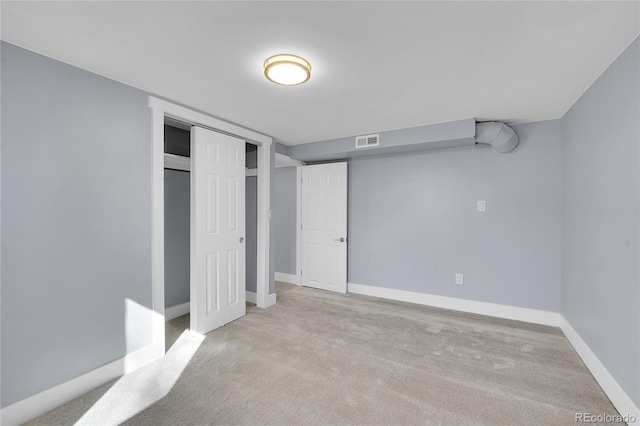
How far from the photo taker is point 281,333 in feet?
10.1

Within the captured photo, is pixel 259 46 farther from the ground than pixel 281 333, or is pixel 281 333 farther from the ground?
pixel 259 46

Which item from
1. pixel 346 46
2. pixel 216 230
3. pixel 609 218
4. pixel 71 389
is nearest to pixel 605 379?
pixel 609 218

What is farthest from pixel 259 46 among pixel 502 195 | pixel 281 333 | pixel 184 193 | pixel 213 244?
pixel 502 195

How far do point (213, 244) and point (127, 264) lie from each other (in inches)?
37.5

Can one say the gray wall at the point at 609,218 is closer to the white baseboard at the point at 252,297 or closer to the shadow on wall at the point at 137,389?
the shadow on wall at the point at 137,389

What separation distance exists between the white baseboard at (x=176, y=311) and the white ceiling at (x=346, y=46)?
2519 mm

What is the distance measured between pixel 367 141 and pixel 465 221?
1724mm

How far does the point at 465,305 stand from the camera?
12.4 ft

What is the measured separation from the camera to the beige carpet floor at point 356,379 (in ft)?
6.11

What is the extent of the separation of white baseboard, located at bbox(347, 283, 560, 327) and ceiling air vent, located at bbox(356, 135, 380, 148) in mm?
2209

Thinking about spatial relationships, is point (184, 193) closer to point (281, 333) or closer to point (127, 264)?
point (127, 264)

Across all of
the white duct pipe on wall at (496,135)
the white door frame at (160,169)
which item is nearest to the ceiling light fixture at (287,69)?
the white door frame at (160,169)

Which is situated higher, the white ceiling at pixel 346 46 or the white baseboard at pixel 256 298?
the white ceiling at pixel 346 46

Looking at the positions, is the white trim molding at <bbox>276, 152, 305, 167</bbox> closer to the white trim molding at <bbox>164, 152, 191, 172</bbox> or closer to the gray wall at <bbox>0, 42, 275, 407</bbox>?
the white trim molding at <bbox>164, 152, 191, 172</bbox>
